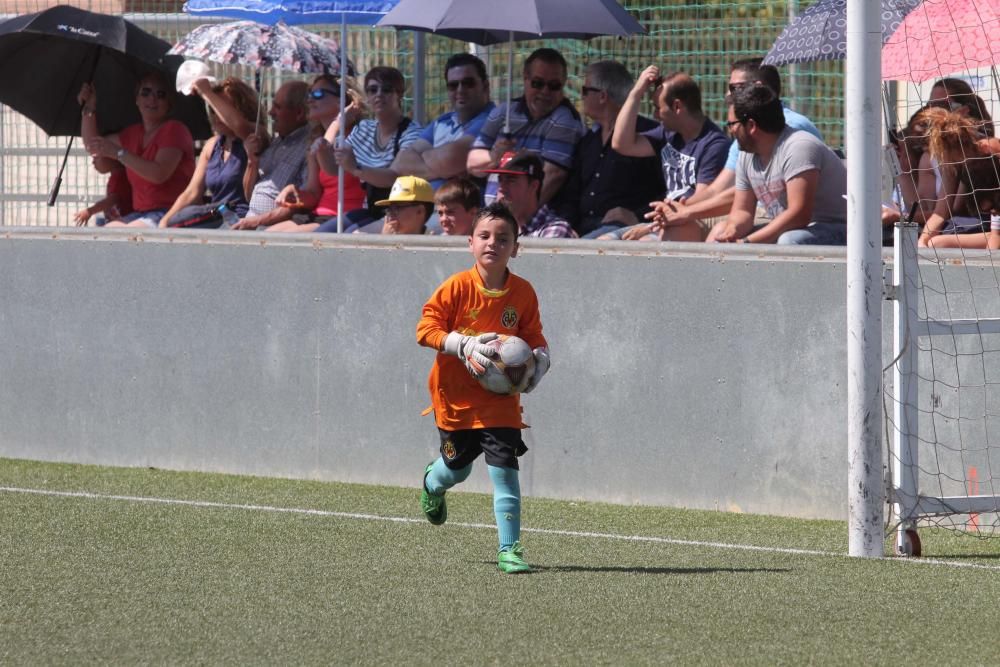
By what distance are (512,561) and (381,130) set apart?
512cm

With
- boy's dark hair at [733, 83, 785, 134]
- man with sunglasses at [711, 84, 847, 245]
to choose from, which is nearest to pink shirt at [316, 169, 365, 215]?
man with sunglasses at [711, 84, 847, 245]

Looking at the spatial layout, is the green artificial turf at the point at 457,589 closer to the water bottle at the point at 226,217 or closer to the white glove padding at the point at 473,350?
the white glove padding at the point at 473,350

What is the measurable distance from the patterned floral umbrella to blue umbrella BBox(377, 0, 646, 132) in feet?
3.43

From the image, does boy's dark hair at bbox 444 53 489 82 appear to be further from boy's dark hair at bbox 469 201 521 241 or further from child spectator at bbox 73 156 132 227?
boy's dark hair at bbox 469 201 521 241

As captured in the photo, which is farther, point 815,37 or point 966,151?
point 815,37

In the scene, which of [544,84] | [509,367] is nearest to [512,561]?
[509,367]

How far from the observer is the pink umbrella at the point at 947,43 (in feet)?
27.2

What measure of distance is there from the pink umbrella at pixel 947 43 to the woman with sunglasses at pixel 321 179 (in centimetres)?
405

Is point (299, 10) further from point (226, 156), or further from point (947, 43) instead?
point (947, 43)

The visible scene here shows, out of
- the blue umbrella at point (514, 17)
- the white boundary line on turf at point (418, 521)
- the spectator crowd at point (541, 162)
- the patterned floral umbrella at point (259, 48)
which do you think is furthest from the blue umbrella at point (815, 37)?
the white boundary line on turf at point (418, 521)

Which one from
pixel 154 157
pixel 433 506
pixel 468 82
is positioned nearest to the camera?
pixel 433 506

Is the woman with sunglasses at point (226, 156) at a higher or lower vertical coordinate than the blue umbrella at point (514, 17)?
lower

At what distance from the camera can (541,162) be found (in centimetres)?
1039

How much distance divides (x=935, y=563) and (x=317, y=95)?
6.07m
